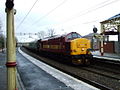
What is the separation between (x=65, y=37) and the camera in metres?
17.8

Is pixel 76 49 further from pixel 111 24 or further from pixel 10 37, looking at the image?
pixel 111 24

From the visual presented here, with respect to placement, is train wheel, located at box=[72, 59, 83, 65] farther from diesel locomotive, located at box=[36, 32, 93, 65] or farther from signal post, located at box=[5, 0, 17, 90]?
signal post, located at box=[5, 0, 17, 90]

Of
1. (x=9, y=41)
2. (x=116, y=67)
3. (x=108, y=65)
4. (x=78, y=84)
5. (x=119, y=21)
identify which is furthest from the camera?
(x=119, y=21)

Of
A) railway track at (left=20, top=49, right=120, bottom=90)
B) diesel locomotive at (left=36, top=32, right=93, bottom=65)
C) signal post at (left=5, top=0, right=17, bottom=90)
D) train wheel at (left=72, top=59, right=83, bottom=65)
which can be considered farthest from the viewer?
train wheel at (left=72, top=59, right=83, bottom=65)

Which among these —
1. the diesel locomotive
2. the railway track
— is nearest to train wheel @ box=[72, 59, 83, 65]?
the diesel locomotive

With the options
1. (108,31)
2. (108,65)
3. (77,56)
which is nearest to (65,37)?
(77,56)

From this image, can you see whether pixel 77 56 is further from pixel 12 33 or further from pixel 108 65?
pixel 12 33

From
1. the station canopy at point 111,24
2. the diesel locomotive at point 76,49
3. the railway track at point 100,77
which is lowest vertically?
the railway track at point 100,77

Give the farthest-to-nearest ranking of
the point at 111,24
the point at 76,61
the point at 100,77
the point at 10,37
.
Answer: the point at 111,24 → the point at 76,61 → the point at 100,77 → the point at 10,37

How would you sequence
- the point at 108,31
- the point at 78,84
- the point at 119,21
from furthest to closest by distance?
the point at 108,31, the point at 119,21, the point at 78,84

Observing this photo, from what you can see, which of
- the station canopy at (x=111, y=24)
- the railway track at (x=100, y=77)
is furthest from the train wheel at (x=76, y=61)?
the station canopy at (x=111, y=24)

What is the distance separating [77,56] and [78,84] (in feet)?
26.3

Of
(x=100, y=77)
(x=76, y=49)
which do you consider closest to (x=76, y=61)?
(x=76, y=49)

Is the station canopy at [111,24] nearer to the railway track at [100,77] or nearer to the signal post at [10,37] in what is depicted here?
the railway track at [100,77]
